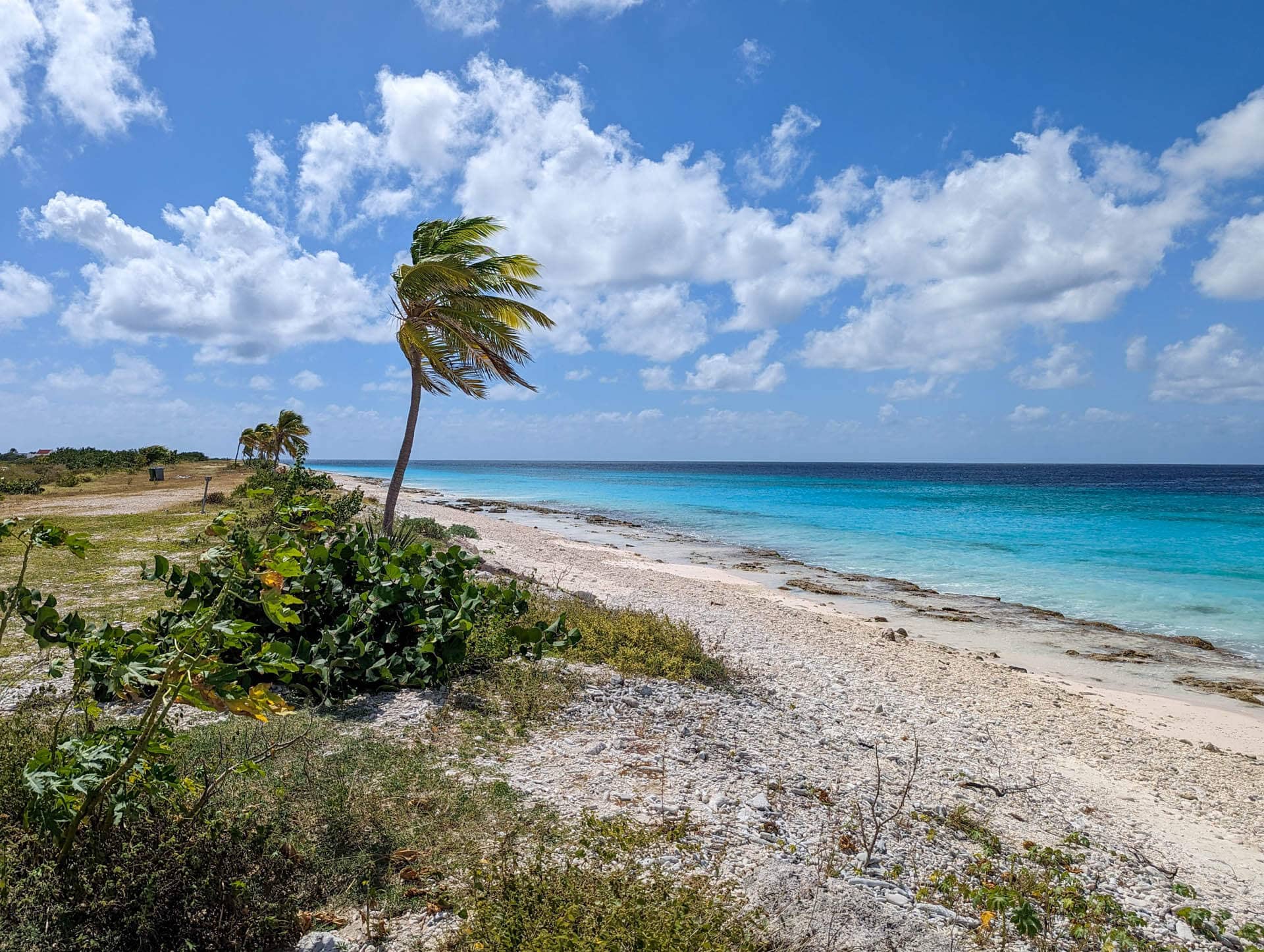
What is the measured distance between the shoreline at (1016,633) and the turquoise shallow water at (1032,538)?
1194 millimetres

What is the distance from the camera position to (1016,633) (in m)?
13.9

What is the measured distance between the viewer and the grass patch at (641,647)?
7133 millimetres

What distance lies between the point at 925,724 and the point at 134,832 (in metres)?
7.26

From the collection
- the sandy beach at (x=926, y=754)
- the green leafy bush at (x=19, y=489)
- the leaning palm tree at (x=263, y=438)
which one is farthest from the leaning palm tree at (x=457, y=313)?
the leaning palm tree at (x=263, y=438)

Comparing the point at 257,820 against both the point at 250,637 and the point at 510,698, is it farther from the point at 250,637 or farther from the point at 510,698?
the point at 510,698

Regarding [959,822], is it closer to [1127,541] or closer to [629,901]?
[629,901]

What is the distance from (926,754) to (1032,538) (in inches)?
1088

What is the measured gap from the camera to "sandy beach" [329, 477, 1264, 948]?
13.6ft

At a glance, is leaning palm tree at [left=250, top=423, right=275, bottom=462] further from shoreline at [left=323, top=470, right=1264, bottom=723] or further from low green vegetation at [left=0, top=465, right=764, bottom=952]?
low green vegetation at [left=0, top=465, right=764, bottom=952]

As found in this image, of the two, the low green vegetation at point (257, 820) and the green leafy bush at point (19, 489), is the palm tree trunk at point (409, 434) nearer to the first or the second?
the low green vegetation at point (257, 820)

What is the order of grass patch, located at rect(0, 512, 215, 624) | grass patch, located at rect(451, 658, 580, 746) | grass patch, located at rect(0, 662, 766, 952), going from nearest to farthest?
1. grass patch, located at rect(0, 662, 766, 952)
2. grass patch, located at rect(451, 658, 580, 746)
3. grass patch, located at rect(0, 512, 215, 624)

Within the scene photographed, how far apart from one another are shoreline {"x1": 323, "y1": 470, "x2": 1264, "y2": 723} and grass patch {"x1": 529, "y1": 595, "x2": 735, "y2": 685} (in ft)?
20.6

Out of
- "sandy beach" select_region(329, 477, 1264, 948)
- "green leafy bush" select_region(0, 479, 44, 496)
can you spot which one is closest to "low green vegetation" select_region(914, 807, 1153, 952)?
"sandy beach" select_region(329, 477, 1264, 948)

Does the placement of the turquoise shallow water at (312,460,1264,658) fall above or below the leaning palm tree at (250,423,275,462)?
below
